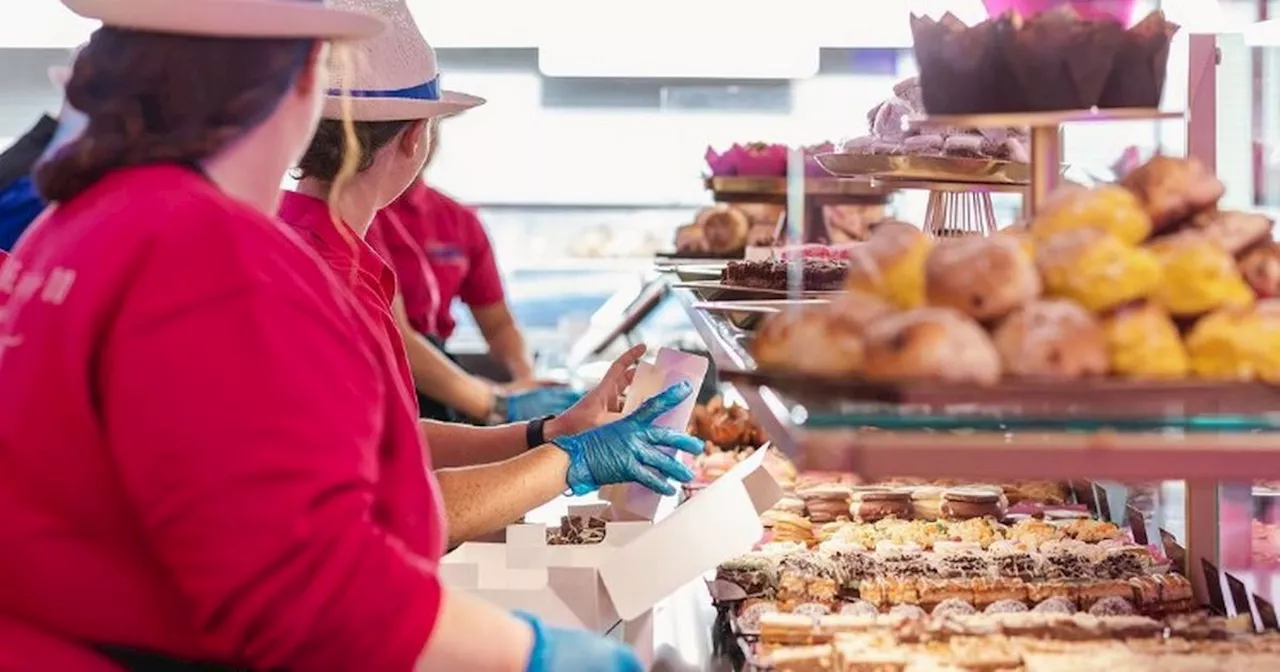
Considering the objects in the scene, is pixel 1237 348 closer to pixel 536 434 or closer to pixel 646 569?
pixel 646 569

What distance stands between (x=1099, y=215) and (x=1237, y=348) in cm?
25

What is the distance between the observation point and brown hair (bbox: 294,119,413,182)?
12.2 ft

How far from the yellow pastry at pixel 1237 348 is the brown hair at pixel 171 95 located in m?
1.12

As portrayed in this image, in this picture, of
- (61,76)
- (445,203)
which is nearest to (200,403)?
(61,76)

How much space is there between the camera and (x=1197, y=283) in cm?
201

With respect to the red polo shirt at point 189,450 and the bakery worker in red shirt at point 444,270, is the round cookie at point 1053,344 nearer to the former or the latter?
the red polo shirt at point 189,450

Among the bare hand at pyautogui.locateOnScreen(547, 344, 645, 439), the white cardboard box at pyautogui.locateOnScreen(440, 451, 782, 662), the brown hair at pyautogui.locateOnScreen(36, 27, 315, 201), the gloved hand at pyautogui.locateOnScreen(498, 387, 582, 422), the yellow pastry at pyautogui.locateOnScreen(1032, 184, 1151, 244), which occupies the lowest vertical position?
the gloved hand at pyautogui.locateOnScreen(498, 387, 582, 422)

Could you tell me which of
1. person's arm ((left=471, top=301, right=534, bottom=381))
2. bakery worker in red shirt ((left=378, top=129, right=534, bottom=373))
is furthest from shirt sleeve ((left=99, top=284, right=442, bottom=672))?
person's arm ((left=471, top=301, right=534, bottom=381))

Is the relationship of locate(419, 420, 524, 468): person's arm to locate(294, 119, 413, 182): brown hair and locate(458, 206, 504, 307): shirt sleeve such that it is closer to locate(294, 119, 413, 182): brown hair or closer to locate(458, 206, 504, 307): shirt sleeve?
locate(294, 119, 413, 182): brown hair

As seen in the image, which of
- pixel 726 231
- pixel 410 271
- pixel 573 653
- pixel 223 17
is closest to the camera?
pixel 223 17

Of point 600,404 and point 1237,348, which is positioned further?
point 600,404

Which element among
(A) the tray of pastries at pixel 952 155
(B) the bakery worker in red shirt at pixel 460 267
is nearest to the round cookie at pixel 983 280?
(A) the tray of pastries at pixel 952 155

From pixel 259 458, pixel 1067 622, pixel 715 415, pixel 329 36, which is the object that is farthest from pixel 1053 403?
pixel 715 415

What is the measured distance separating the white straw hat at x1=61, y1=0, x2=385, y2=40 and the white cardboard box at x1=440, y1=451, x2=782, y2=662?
4.24 feet
